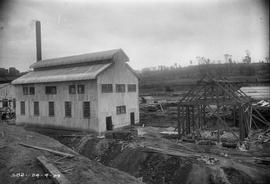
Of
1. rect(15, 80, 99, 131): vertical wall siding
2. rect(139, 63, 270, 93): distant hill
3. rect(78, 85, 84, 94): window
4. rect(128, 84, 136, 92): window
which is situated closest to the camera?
rect(15, 80, 99, 131): vertical wall siding

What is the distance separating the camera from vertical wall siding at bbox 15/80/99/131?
75.5 feet

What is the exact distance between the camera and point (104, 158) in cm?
1784

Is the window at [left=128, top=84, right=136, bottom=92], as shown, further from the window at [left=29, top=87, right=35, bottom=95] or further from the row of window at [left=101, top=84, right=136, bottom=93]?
the window at [left=29, top=87, right=35, bottom=95]

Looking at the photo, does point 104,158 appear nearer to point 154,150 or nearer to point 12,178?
point 154,150

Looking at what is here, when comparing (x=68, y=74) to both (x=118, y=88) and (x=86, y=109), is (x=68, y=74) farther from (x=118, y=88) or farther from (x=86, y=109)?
(x=118, y=88)

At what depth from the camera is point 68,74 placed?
2577cm

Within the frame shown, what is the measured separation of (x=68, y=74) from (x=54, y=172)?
16.5 meters

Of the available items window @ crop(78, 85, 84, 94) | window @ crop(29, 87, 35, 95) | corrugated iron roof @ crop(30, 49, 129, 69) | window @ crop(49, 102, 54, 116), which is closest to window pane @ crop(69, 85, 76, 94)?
window @ crop(78, 85, 84, 94)

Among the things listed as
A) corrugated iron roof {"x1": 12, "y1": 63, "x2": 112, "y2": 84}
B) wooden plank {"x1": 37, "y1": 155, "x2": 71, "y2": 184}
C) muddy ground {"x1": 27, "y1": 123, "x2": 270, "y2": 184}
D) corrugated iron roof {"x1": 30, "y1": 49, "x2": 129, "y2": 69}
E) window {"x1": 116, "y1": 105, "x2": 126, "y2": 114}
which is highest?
corrugated iron roof {"x1": 30, "y1": 49, "x2": 129, "y2": 69}

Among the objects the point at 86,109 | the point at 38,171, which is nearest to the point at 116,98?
the point at 86,109

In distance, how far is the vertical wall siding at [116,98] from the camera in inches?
911

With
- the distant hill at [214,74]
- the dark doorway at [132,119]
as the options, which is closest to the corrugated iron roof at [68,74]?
the dark doorway at [132,119]

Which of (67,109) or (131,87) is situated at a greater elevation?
(131,87)

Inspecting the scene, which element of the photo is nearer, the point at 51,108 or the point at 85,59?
the point at 51,108
